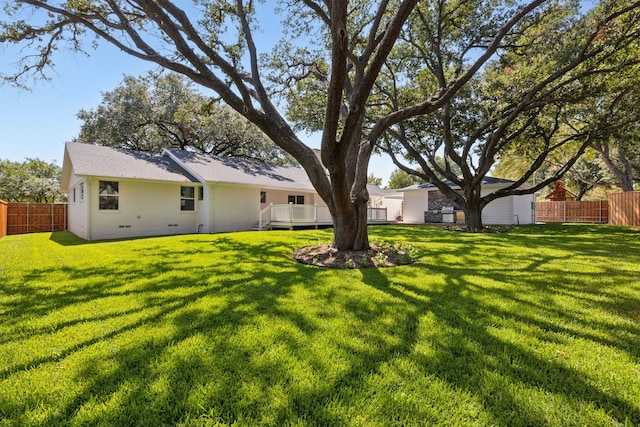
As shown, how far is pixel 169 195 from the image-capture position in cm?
1334

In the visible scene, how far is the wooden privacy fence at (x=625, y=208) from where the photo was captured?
1579 cm

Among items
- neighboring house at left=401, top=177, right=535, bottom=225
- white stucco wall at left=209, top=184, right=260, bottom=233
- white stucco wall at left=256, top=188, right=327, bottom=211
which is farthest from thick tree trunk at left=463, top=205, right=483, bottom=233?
white stucco wall at left=209, top=184, right=260, bottom=233

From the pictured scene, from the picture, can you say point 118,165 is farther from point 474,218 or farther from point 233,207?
point 474,218

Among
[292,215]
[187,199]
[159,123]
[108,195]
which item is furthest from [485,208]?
[159,123]

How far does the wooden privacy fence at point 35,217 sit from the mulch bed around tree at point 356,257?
17257 mm

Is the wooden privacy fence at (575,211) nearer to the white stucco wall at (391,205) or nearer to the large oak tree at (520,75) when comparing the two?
the large oak tree at (520,75)

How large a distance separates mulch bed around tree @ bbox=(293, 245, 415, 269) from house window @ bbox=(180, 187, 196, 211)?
8877 mm

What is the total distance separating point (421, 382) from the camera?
2062 mm

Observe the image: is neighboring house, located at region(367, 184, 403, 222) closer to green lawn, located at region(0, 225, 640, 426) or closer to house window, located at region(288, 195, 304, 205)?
house window, located at region(288, 195, 304, 205)

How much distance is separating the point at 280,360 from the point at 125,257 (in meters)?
6.30

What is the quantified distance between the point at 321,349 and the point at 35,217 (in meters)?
20.8

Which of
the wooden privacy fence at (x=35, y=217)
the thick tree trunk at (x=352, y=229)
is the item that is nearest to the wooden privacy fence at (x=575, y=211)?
the thick tree trunk at (x=352, y=229)

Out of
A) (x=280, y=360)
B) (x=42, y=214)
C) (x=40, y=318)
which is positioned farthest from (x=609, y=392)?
(x=42, y=214)

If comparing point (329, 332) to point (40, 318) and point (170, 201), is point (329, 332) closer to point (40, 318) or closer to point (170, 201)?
point (40, 318)
